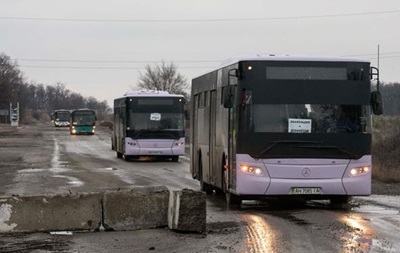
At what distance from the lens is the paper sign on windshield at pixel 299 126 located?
514 inches

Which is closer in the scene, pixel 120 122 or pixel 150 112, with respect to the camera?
pixel 150 112

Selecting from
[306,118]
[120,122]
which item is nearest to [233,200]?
[306,118]

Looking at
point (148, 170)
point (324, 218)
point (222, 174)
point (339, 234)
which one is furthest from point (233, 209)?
point (148, 170)

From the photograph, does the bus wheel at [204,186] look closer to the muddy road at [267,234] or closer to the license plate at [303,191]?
the muddy road at [267,234]

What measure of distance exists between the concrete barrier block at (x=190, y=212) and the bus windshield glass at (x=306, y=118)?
3032mm

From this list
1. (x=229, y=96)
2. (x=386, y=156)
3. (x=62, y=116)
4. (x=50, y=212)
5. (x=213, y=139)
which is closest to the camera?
(x=50, y=212)

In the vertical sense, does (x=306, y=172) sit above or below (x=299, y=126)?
below

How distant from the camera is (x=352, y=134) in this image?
1316 cm

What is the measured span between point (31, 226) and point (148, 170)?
16.3m

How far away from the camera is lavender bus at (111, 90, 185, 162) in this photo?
31.9m

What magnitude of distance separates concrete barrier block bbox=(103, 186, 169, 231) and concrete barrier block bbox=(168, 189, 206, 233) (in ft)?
1.64

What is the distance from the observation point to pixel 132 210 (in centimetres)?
1077

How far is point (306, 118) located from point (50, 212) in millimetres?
5297

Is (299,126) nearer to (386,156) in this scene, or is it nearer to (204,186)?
(204,186)
